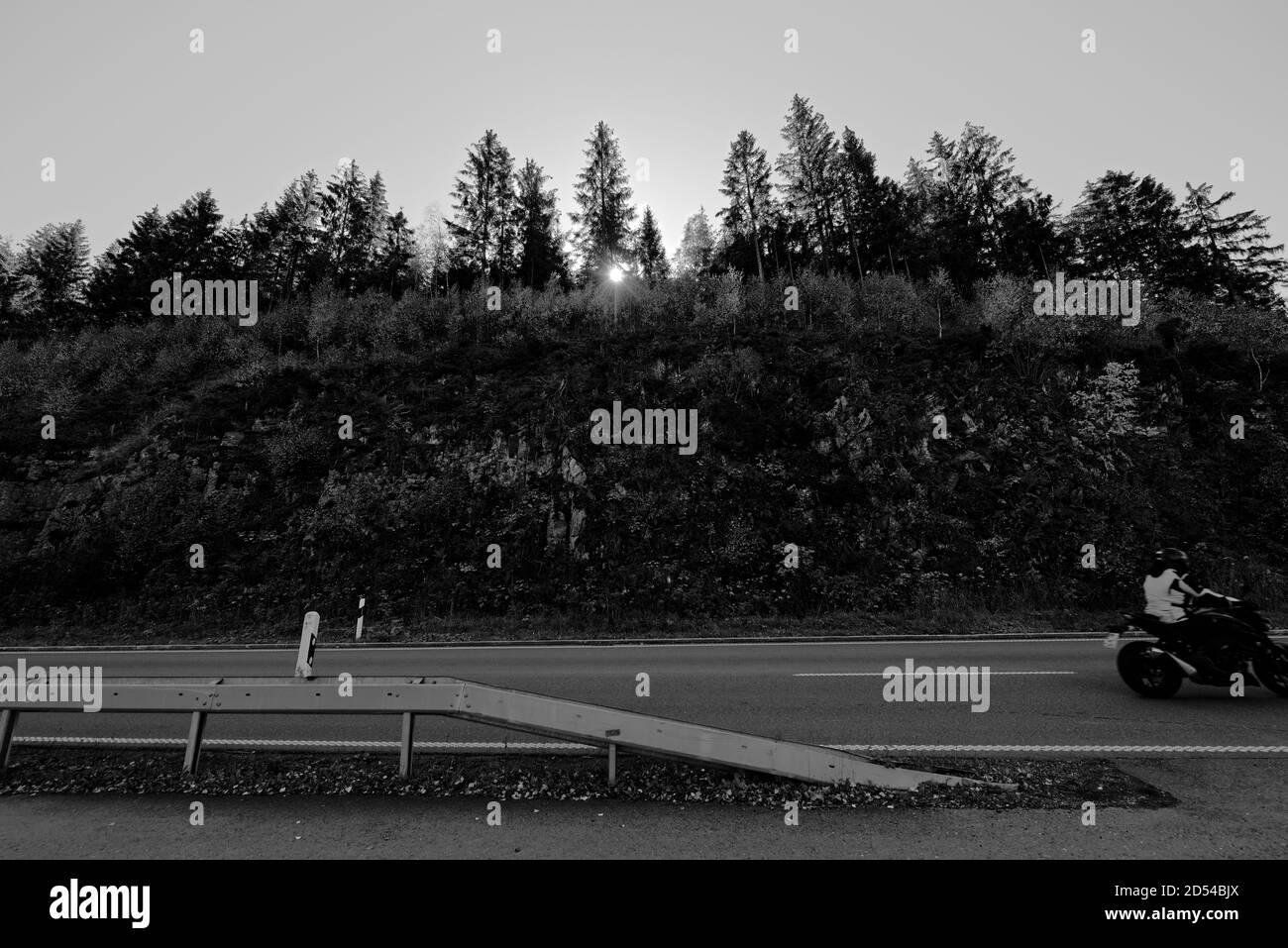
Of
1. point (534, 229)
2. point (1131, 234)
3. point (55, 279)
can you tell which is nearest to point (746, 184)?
point (534, 229)

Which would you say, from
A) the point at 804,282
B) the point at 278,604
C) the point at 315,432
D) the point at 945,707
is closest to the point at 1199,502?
the point at 945,707

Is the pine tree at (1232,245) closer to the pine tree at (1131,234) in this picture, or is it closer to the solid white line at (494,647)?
the pine tree at (1131,234)

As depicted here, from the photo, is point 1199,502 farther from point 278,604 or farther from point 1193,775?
point 278,604

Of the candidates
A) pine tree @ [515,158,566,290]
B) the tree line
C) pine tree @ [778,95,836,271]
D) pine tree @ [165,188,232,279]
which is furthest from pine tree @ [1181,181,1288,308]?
pine tree @ [165,188,232,279]

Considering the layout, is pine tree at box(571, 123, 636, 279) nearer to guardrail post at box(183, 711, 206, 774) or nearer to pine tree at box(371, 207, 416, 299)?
pine tree at box(371, 207, 416, 299)

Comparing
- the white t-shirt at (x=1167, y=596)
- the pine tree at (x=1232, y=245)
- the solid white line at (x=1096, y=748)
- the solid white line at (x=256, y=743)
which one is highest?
the pine tree at (x=1232, y=245)

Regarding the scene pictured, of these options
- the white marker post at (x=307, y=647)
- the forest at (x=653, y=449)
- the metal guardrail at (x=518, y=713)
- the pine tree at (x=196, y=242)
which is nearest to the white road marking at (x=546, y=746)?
the metal guardrail at (x=518, y=713)

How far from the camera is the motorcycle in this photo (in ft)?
23.5

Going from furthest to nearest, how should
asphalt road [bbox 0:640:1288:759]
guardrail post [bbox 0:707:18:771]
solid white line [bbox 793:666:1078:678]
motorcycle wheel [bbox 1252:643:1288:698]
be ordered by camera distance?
solid white line [bbox 793:666:1078:678] → motorcycle wheel [bbox 1252:643:1288:698] → asphalt road [bbox 0:640:1288:759] → guardrail post [bbox 0:707:18:771]

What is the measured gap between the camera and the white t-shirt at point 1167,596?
7535mm

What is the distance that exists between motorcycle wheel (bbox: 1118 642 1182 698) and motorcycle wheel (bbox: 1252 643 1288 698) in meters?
0.84

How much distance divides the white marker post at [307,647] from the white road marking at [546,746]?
1.51 m

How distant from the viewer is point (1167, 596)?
7.61m

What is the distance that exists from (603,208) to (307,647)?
36.4 m
